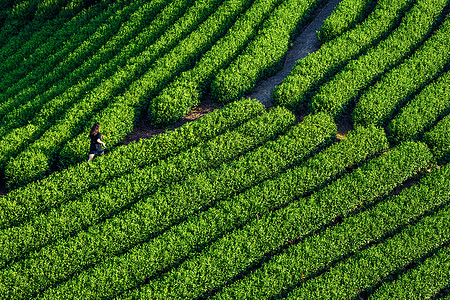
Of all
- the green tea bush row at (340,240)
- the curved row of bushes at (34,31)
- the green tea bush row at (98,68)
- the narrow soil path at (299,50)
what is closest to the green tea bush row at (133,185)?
the narrow soil path at (299,50)

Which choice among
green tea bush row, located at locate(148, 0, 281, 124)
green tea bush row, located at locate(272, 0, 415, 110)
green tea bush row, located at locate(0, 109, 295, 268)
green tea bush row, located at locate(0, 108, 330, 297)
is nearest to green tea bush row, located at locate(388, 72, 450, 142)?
green tea bush row, located at locate(0, 108, 330, 297)

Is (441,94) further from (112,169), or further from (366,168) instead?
(112,169)

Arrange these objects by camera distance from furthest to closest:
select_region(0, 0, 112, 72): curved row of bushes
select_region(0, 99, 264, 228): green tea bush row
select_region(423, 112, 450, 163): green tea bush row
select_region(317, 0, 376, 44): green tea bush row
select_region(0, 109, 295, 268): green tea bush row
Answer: select_region(0, 0, 112, 72): curved row of bushes < select_region(317, 0, 376, 44): green tea bush row < select_region(423, 112, 450, 163): green tea bush row < select_region(0, 99, 264, 228): green tea bush row < select_region(0, 109, 295, 268): green tea bush row

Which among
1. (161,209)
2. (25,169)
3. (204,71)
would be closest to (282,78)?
(204,71)

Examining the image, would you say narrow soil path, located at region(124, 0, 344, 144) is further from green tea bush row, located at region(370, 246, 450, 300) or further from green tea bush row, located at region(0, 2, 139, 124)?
green tea bush row, located at region(370, 246, 450, 300)

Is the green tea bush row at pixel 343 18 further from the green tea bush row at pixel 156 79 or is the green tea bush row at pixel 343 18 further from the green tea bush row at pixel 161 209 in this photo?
the green tea bush row at pixel 161 209

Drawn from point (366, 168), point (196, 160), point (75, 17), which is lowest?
point (366, 168)

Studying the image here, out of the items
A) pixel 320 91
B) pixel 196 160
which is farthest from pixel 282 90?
pixel 196 160
